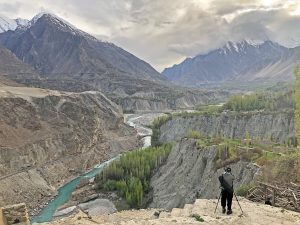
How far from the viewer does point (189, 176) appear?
65.8 meters

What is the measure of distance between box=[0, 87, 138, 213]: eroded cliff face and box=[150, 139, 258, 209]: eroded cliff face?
25.1 meters

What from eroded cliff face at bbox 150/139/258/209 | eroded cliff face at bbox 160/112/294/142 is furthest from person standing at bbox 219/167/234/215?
eroded cliff face at bbox 160/112/294/142

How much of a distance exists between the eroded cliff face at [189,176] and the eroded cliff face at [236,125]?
33.8 metres

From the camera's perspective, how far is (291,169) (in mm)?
43750

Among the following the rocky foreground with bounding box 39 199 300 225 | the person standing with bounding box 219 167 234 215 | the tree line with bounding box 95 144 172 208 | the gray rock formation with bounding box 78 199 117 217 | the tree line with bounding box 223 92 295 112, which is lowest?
the gray rock formation with bounding box 78 199 117 217

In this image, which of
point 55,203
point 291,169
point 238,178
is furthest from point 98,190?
point 291,169

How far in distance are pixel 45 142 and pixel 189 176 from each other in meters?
55.4

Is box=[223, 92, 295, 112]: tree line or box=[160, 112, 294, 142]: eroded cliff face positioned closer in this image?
box=[160, 112, 294, 142]: eroded cliff face

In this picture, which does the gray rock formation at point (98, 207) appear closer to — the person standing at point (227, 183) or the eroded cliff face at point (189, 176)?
the eroded cliff face at point (189, 176)

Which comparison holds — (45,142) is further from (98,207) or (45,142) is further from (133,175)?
(98,207)

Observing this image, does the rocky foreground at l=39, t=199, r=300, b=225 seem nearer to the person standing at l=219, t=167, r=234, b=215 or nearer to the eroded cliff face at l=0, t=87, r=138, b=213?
the person standing at l=219, t=167, r=234, b=215

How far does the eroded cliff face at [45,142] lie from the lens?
294ft

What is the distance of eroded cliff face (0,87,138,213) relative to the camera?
89.7 meters

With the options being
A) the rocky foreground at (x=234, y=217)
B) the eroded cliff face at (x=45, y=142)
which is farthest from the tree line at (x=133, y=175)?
the rocky foreground at (x=234, y=217)
